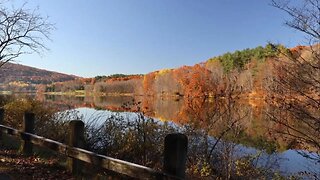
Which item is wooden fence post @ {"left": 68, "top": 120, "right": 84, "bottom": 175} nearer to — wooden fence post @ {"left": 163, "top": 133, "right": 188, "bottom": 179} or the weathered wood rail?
the weathered wood rail

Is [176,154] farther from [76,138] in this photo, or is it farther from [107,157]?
[76,138]

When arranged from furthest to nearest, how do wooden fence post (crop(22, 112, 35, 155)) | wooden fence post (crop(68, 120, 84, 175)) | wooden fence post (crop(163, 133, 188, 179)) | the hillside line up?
1. the hillside
2. wooden fence post (crop(22, 112, 35, 155))
3. wooden fence post (crop(68, 120, 84, 175))
4. wooden fence post (crop(163, 133, 188, 179))

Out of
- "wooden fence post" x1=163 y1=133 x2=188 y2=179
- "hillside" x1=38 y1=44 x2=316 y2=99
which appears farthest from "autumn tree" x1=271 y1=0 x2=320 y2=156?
"wooden fence post" x1=163 y1=133 x2=188 y2=179

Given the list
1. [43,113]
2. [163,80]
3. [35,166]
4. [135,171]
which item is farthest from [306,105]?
[163,80]

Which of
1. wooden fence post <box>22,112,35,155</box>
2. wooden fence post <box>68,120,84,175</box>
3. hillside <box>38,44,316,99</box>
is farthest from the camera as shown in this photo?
hillside <box>38,44,316,99</box>

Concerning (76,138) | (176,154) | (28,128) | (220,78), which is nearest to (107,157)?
(76,138)

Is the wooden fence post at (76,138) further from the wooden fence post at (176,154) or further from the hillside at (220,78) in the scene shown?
the hillside at (220,78)

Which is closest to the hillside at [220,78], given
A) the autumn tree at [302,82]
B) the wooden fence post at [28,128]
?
the autumn tree at [302,82]

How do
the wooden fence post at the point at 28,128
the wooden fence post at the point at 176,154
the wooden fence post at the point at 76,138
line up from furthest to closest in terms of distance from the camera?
the wooden fence post at the point at 28,128
the wooden fence post at the point at 76,138
the wooden fence post at the point at 176,154

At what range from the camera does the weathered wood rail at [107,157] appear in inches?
172

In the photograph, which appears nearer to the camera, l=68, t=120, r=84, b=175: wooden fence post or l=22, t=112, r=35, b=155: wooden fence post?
l=68, t=120, r=84, b=175: wooden fence post

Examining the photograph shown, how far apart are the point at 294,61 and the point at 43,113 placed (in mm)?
11763

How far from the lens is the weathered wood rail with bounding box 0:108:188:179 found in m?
4.37

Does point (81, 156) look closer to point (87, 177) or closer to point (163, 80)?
point (87, 177)
